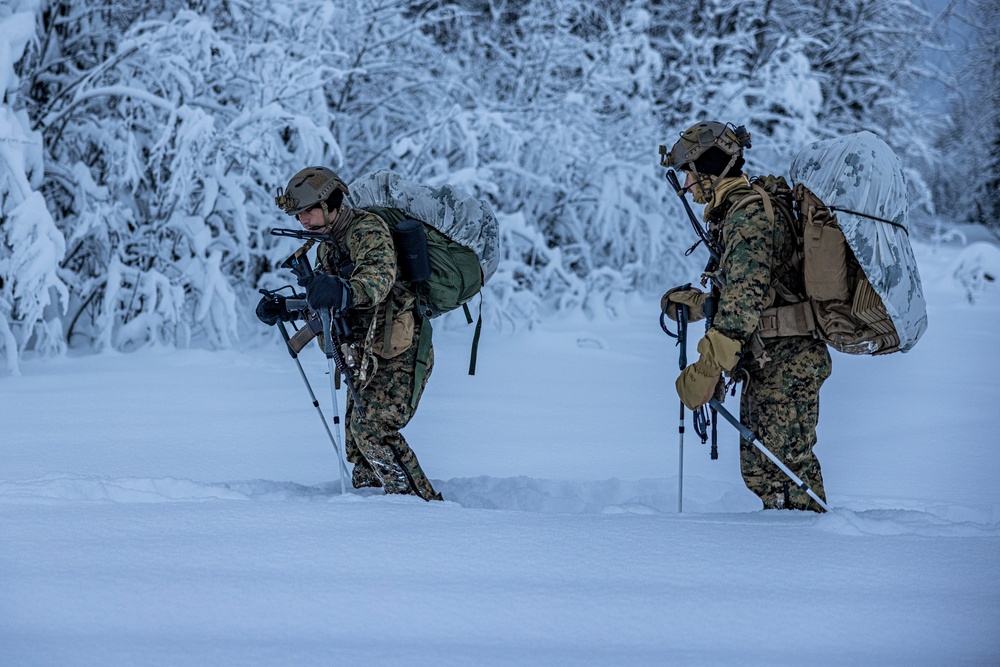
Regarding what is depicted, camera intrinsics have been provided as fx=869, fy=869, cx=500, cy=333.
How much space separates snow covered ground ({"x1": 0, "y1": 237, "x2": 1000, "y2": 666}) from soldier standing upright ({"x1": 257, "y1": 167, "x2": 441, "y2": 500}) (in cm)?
35

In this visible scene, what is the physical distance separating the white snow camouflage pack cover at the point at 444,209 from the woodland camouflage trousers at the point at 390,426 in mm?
513

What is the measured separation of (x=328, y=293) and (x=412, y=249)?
56 centimetres

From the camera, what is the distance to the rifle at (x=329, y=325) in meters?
3.35

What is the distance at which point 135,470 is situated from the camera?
14.0 feet

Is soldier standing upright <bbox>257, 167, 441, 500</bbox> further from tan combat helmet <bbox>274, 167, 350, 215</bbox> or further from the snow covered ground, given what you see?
the snow covered ground

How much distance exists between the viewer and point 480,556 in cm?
249

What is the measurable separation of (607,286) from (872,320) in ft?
25.8

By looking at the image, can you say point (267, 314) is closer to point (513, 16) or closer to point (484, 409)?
point (484, 409)

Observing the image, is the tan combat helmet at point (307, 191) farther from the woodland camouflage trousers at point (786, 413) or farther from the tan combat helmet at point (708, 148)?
the woodland camouflage trousers at point (786, 413)

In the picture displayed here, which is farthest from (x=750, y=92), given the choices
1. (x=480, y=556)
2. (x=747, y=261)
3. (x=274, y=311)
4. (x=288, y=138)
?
(x=480, y=556)

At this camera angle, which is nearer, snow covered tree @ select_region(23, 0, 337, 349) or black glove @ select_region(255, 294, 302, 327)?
black glove @ select_region(255, 294, 302, 327)

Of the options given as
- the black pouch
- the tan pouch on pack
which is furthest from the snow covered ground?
the black pouch

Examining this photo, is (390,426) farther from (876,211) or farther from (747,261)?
(876,211)

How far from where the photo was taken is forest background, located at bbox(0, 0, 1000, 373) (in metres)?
7.39
